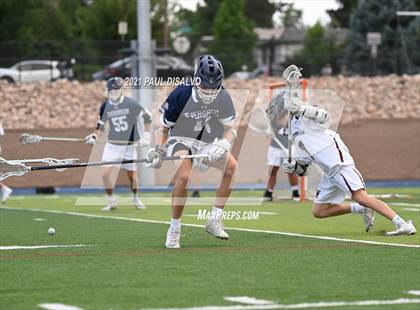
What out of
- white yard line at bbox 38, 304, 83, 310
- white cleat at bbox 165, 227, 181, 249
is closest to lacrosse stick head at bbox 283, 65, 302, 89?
white cleat at bbox 165, 227, 181, 249

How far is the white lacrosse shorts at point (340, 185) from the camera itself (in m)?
11.1

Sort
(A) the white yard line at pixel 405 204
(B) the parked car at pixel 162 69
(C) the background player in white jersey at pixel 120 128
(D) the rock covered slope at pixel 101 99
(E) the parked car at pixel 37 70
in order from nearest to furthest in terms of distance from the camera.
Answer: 1. (A) the white yard line at pixel 405 204
2. (C) the background player in white jersey at pixel 120 128
3. (D) the rock covered slope at pixel 101 99
4. (E) the parked car at pixel 37 70
5. (B) the parked car at pixel 162 69

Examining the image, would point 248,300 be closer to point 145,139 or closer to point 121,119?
point 121,119

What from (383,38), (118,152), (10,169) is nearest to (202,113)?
(10,169)

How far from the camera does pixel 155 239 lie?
11.7m

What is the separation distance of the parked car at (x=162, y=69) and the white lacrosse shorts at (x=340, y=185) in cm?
2147

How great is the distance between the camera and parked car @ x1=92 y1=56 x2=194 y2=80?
33.4 m

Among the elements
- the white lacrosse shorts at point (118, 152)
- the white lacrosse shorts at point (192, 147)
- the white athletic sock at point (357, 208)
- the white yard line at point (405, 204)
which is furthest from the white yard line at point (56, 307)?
the white lacrosse shorts at point (118, 152)

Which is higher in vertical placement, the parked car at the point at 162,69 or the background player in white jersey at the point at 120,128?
the background player in white jersey at the point at 120,128

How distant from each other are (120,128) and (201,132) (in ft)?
23.8

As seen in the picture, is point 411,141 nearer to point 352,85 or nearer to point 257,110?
point 352,85

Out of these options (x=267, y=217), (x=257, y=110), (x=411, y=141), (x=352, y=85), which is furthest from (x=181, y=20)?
(x=267, y=217)

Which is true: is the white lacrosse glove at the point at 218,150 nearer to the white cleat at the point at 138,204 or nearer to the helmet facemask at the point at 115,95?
the white cleat at the point at 138,204

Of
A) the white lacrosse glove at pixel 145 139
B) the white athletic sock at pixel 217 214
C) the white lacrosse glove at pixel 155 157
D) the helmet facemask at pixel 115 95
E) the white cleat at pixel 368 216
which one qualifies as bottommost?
the white lacrosse glove at pixel 145 139
